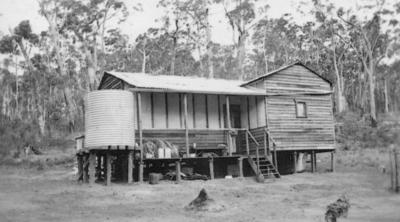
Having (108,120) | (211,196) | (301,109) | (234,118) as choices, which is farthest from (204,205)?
(301,109)

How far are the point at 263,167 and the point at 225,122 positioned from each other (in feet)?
9.31

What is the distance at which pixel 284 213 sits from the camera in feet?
47.0

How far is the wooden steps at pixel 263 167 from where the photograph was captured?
22.3 metres

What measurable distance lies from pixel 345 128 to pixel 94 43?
24.7 meters

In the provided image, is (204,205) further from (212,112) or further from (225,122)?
(225,122)

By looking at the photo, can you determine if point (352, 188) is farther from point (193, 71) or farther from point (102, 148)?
point (193, 71)

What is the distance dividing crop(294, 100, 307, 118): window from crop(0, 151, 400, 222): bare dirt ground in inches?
124

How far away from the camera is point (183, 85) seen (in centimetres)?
2258

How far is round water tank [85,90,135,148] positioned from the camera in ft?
62.1

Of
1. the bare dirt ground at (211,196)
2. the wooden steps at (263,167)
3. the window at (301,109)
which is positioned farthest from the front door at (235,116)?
the bare dirt ground at (211,196)

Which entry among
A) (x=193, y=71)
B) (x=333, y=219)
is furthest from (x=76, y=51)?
(x=333, y=219)

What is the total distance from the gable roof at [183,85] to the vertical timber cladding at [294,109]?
105cm

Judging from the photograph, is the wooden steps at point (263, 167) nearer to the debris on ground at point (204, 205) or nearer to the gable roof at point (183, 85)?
the gable roof at point (183, 85)

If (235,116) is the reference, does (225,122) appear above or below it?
below
